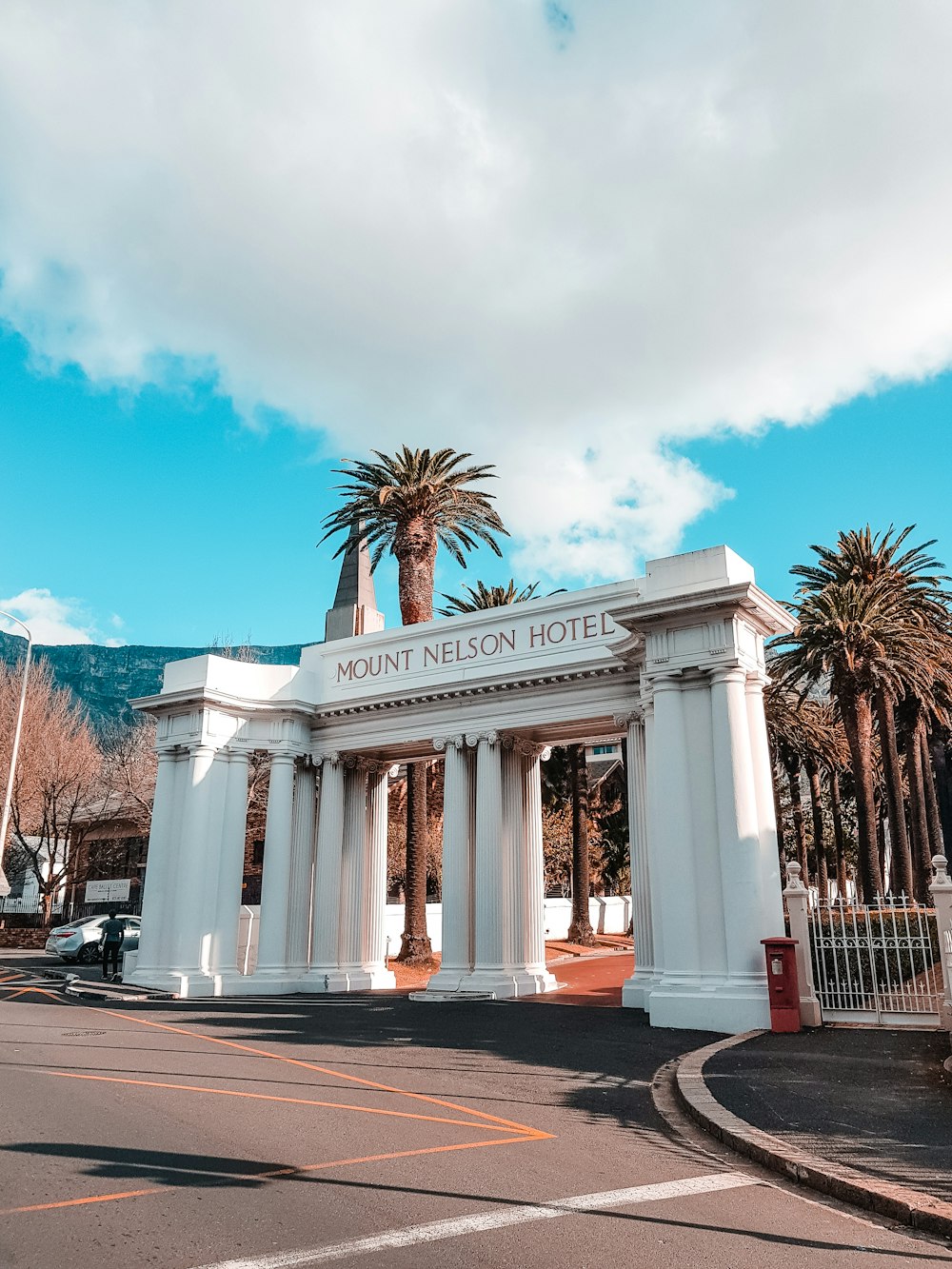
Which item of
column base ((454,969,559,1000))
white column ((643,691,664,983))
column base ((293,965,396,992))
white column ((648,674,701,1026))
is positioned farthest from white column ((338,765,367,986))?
white column ((648,674,701,1026))

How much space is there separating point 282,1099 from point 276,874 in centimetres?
1504

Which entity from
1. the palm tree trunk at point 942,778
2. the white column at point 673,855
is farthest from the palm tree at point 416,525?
the palm tree trunk at point 942,778

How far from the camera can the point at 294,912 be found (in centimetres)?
2342

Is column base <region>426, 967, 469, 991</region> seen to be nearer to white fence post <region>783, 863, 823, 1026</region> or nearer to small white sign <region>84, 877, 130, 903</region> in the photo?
white fence post <region>783, 863, 823, 1026</region>

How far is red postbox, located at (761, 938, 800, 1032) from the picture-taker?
13641 mm

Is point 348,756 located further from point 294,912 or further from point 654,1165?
point 654,1165

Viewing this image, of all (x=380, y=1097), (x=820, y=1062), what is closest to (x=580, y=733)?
(x=820, y=1062)

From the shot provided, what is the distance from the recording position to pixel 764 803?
53.3ft

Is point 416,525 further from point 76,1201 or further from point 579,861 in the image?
point 76,1201

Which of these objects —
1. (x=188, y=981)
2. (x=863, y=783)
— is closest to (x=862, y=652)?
(x=863, y=783)

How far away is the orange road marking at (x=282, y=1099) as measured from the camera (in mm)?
7660

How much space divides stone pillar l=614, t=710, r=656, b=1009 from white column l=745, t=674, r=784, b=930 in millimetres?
2401

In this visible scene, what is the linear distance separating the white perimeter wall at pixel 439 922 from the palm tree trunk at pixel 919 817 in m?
14.3

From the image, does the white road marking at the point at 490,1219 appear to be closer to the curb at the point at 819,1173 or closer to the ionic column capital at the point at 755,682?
the curb at the point at 819,1173
